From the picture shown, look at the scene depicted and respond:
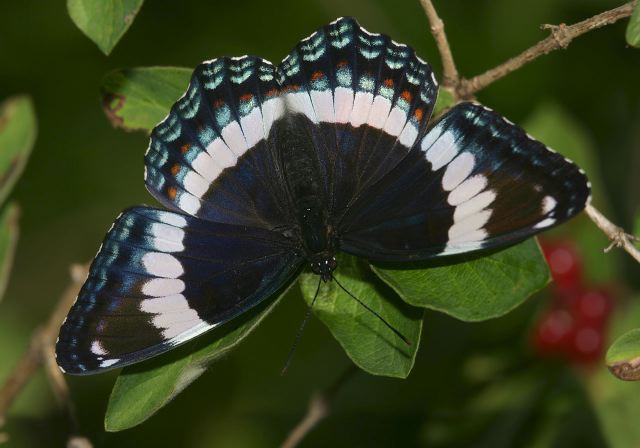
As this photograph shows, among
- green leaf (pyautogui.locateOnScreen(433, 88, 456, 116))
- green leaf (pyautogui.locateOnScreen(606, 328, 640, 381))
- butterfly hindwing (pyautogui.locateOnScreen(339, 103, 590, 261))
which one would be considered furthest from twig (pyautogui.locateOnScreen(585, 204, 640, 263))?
green leaf (pyautogui.locateOnScreen(433, 88, 456, 116))

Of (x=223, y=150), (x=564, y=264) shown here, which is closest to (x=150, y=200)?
(x=223, y=150)

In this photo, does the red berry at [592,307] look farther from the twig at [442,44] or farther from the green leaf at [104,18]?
the green leaf at [104,18]

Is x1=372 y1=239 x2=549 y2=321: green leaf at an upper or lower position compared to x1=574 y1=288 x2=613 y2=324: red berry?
upper

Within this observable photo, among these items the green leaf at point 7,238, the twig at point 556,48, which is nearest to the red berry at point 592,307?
the twig at point 556,48

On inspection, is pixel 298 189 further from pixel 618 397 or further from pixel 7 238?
pixel 618 397

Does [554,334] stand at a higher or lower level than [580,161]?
lower

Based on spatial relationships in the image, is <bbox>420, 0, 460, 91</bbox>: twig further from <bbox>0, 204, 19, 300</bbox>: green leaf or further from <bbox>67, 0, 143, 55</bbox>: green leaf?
<bbox>0, 204, 19, 300</bbox>: green leaf
